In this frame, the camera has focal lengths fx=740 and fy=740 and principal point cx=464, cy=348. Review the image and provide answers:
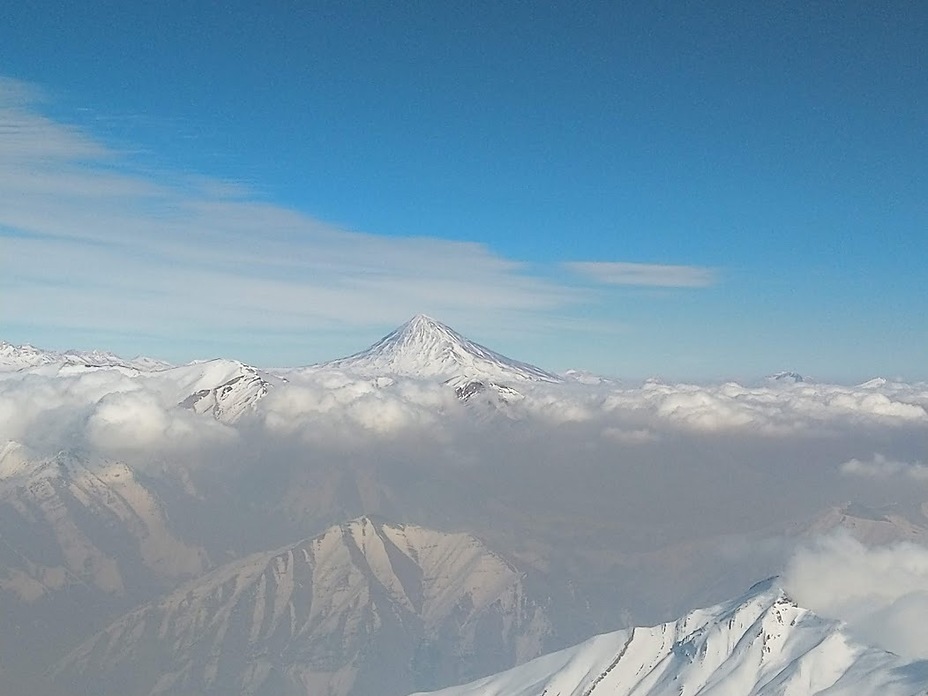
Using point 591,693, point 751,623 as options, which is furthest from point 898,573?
point 591,693

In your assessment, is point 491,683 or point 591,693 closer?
point 591,693

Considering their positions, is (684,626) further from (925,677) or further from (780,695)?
(925,677)

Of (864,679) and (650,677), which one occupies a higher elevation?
(864,679)

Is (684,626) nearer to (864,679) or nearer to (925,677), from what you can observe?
(864,679)

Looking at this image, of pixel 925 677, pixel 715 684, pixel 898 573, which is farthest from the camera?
pixel 898 573

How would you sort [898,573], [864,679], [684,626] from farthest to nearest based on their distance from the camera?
[898,573], [684,626], [864,679]

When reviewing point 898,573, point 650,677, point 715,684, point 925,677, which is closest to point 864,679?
point 925,677

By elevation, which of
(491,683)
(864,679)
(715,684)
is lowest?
(491,683)
